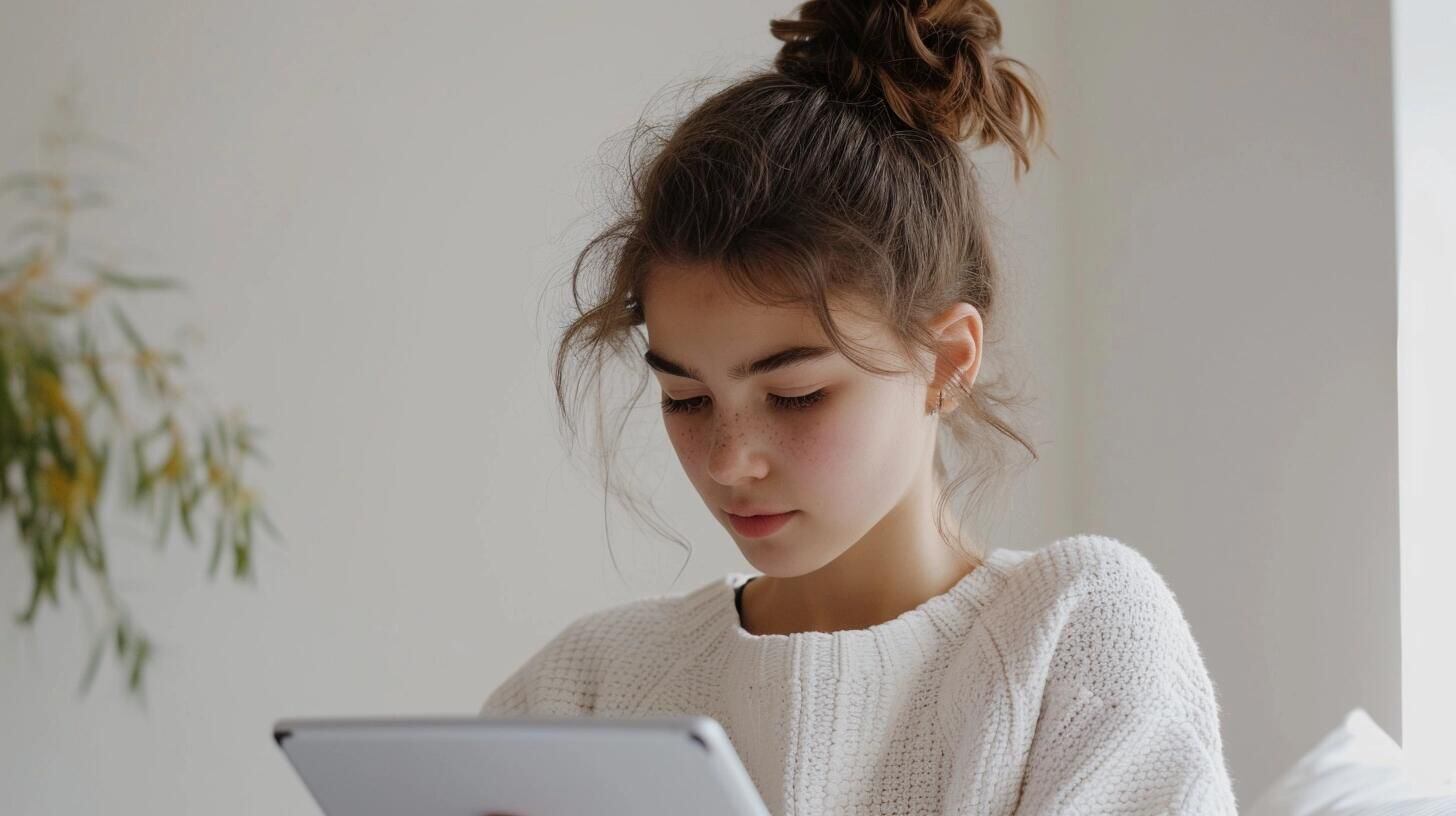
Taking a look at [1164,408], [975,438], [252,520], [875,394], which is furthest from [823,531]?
[1164,408]

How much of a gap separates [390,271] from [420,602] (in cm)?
39

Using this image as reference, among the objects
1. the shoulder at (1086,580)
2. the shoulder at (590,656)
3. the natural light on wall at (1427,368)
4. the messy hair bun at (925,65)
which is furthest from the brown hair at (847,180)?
the natural light on wall at (1427,368)

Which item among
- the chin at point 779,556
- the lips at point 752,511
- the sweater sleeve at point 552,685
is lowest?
the sweater sleeve at point 552,685

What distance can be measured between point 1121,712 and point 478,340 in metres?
1.06

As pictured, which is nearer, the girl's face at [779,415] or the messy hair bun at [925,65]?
the girl's face at [779,415]

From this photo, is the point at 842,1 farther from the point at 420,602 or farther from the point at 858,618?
the point at 420,602

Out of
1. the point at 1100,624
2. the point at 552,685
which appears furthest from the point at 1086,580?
the point at 552,685

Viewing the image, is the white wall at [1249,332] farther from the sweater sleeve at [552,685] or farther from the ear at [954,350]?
the sweater sleeve at [552,685]

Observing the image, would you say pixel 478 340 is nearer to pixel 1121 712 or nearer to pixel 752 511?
pixel 752 511

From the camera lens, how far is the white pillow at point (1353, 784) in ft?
4.58

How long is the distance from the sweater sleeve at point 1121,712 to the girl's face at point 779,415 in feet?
0.53

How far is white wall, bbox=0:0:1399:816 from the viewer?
5.42 feet

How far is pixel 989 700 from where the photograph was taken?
103 cm

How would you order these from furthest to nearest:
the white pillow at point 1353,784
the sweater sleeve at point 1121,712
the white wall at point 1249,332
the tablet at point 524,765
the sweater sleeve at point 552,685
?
the white wall at point 1249,332 → the white pillow at point 1353,784 → the sweater sleeve at point 552,685 → the sweater sleeve at point 1121,712 → the tablet at point 524,765
